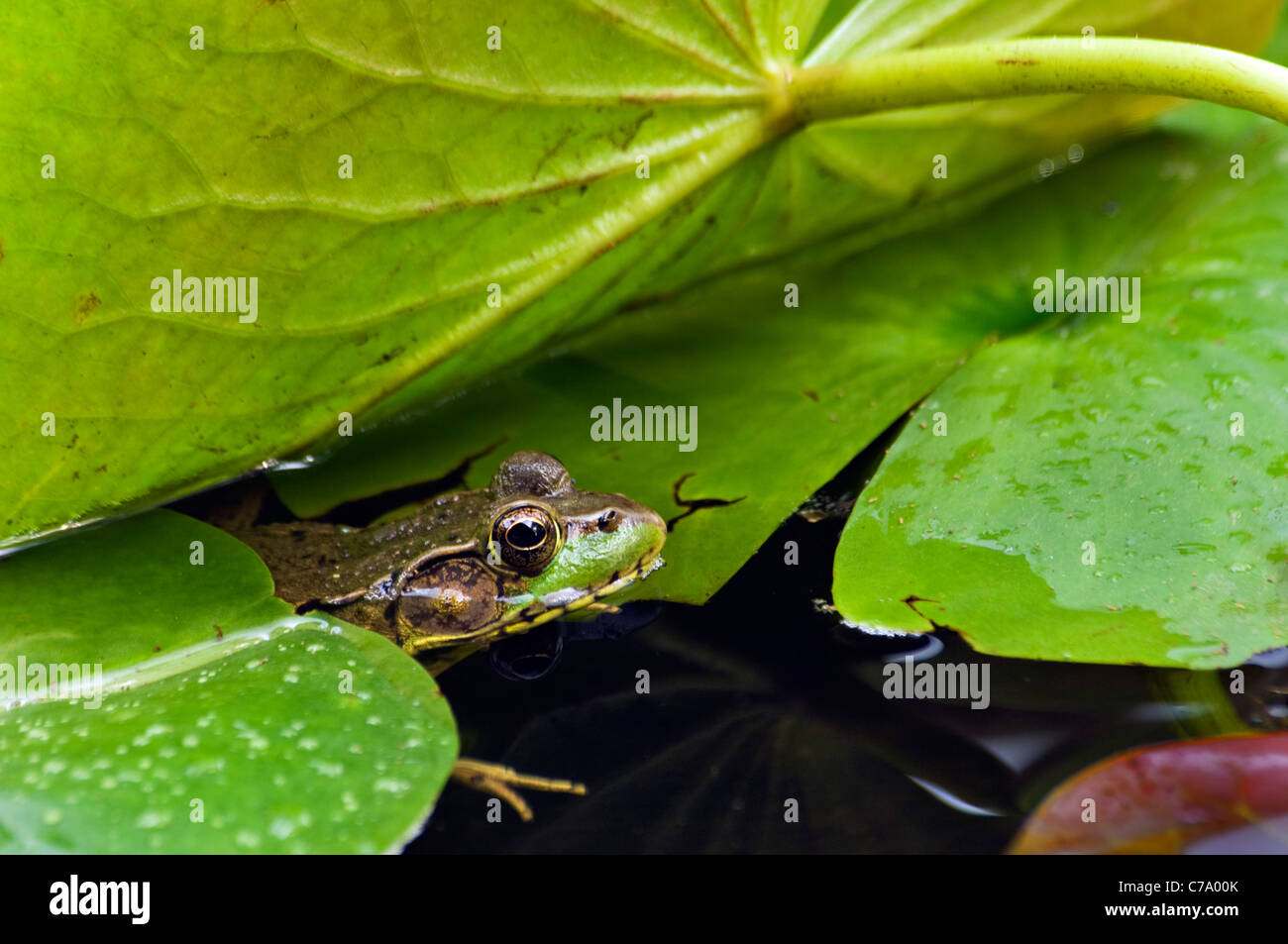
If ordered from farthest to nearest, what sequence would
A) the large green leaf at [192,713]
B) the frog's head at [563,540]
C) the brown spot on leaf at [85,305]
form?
the frog's head at [563,540]
the brown spot on leaf at [85,305]
the large green leaf at [192,713]

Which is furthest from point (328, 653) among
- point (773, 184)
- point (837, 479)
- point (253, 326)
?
point (773, 184)

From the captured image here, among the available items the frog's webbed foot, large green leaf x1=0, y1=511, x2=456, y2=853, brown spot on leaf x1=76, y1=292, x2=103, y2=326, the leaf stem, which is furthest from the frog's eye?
the leaf stem

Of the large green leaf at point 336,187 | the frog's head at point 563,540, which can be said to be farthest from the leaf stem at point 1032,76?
the frog's head at point 563,540

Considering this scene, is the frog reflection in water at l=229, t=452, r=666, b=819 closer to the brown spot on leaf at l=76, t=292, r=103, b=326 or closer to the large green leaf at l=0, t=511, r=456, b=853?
the large green leaf at l=0, t=511, r=456, b=853

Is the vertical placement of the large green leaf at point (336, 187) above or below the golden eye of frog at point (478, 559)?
above

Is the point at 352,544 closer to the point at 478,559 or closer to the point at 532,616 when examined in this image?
the point at 478,559

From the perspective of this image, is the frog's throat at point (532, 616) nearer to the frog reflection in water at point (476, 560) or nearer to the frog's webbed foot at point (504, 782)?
the frog reflection in water at point (476, 560)
